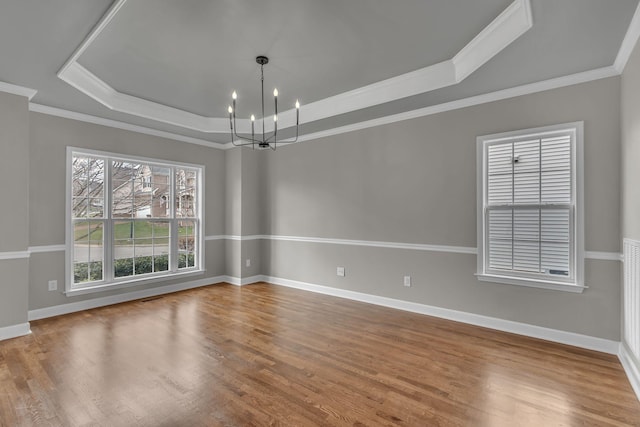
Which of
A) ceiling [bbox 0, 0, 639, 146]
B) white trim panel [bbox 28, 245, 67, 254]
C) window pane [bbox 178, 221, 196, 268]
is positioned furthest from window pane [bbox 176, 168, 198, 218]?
white trim panel [bbox 28, 245, 67, 254]

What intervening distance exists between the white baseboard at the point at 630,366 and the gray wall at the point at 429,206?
0.66 ft

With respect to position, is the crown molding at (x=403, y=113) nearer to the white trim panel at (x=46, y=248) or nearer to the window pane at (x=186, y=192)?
the window pane at (x=186, y=192)

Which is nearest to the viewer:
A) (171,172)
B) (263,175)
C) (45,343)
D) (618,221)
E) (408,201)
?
(618,221)

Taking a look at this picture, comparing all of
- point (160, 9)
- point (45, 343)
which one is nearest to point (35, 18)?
point (160, 9)

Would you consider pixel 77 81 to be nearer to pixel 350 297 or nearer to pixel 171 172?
pixel 171 172

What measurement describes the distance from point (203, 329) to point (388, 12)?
3582 mm

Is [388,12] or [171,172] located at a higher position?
[388,12]

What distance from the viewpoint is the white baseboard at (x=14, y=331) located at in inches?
131

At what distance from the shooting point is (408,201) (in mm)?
4262

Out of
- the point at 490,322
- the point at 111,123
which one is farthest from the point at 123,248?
the point at 490,322

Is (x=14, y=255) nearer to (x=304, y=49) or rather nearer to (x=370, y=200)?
(x=304, y=49)

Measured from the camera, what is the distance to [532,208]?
337 cm

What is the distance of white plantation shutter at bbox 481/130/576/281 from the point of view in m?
3.20

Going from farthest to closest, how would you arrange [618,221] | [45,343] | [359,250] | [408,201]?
1. [359,250]
2. [408,201]
3. [45,343]
4. [618,221]
